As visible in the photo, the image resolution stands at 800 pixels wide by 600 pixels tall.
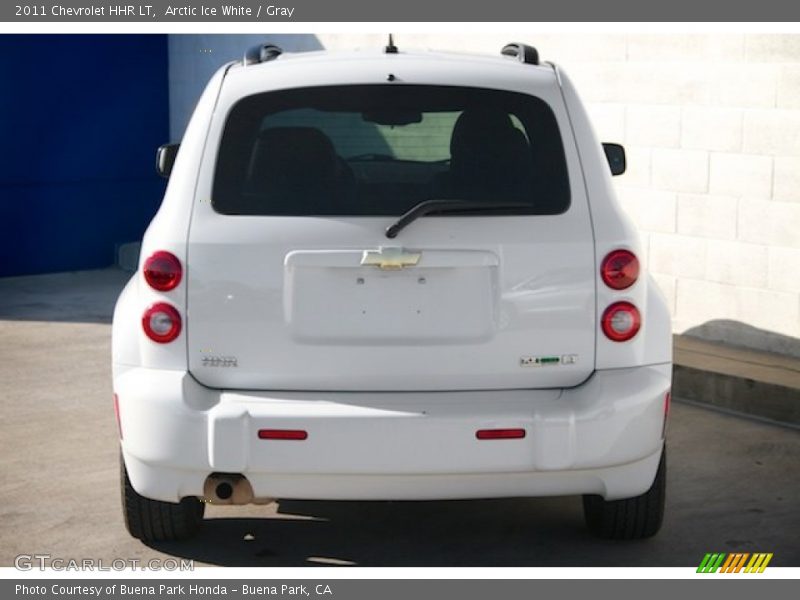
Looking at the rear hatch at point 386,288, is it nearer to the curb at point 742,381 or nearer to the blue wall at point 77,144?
the curb at point 742,381

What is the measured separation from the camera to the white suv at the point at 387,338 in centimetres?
479

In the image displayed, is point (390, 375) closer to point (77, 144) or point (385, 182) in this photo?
point (385, 182)

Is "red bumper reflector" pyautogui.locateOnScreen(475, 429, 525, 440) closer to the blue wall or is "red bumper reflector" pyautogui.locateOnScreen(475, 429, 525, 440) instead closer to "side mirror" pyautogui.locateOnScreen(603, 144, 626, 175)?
"side mirror" pyautogui.locateOnScreen(603, 144, 626, 175)

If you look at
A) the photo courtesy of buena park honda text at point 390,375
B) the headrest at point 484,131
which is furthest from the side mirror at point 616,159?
the headrest at point 484,131

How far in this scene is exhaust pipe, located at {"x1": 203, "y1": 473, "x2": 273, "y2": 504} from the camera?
488 centimetres

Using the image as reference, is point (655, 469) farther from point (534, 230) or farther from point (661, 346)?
point (534, 230)

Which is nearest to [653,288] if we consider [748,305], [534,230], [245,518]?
[534,230]

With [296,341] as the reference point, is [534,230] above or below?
above

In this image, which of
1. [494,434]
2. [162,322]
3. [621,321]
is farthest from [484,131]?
[162,322]

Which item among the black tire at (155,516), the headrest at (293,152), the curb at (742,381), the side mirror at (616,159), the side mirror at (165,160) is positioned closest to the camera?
the headrest at (293,152)

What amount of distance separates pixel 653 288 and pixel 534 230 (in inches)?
25.0

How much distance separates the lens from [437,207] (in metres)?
4.91

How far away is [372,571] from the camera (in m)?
5.15

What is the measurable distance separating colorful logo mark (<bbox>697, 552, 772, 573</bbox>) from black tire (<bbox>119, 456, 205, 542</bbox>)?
5.90 ft
